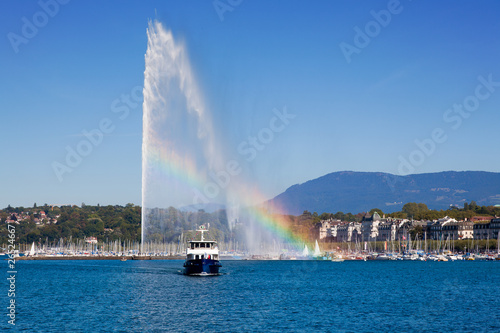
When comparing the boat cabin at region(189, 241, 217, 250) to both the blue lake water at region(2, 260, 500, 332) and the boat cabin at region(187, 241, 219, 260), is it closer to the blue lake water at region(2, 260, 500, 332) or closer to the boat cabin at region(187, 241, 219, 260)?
the boat cabin at region(187, 241, 219, 260)

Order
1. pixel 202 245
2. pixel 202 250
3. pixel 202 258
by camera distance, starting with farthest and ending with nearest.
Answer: pixel 202 258 → pixel 202 245 → pixel 202 250

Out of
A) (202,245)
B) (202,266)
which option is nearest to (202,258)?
(202,266)

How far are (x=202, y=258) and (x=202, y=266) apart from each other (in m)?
1.05

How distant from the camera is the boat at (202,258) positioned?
79625 millimetres

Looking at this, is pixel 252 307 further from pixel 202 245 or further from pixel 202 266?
pixel 202 266

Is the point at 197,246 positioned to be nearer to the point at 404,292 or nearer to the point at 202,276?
the point at 202,276

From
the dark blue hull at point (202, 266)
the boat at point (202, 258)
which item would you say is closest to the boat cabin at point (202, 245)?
the boat at point (202, 258)

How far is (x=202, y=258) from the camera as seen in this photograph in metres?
80.2

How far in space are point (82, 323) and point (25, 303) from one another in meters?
13.5

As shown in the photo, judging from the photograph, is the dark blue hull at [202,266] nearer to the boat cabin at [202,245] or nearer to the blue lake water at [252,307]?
the boat cabin at [202,245]

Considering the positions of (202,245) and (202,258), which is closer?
(202,245)

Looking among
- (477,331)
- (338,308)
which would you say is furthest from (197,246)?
(477,331)

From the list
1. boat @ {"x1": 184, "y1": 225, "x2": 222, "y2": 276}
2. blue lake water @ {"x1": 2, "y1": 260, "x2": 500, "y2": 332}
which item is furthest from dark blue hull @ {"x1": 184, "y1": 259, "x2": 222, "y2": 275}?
blue lake water @ {"x1": 2, "y1": 260, "x2": 500, "y2": 332}

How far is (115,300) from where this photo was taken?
53219 millimetres
